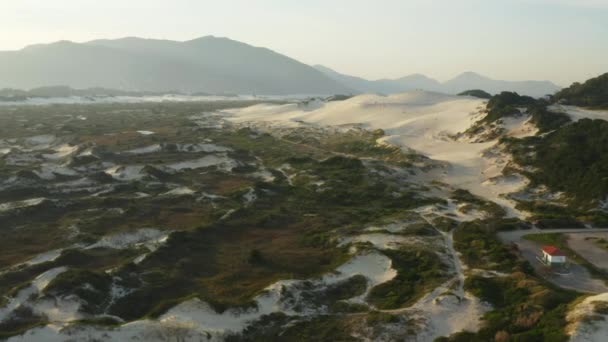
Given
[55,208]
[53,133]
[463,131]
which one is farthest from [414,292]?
[53,133]

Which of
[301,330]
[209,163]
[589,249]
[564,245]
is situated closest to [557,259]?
[564,245]

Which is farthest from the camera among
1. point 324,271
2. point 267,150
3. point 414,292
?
point 267,150

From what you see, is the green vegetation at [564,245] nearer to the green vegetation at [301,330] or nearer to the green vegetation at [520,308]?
the green vegetation at [520,308]

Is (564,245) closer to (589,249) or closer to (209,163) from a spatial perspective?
(589,249)

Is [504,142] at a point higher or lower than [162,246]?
higher

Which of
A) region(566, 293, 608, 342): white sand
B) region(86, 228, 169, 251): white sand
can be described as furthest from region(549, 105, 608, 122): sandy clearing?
region(86, 228, 169, 251): white sand

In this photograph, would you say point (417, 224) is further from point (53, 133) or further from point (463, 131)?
point (53, 133)

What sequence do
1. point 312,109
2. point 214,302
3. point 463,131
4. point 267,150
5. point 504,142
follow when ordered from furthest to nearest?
point 312,109
point 463,131
point 267,150
point 504,142
point 214,302
